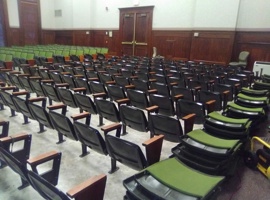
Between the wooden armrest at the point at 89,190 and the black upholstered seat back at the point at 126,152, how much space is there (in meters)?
0.42

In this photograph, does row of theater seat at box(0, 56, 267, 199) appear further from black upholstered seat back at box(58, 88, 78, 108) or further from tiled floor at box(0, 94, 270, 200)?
black upholstered seat back at box(58, 88, 78, 108)

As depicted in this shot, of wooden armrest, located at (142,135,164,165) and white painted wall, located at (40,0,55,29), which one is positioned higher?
white painted wall, located at (40,0,55,29)

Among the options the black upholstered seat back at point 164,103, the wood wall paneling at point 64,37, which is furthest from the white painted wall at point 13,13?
the black upholstered seat back at point 164,103

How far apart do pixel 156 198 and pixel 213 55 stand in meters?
9.72

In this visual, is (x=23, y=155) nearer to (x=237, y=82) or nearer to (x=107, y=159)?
(x=107, y=159)

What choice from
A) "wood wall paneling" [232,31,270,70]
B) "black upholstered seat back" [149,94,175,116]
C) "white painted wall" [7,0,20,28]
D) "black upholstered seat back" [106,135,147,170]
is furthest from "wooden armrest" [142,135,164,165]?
Result: "white painted wall" [7,0,20,28]

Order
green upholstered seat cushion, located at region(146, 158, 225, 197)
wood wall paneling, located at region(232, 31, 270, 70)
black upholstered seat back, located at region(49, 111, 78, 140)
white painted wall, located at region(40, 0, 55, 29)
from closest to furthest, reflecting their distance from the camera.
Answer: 1. green upholstered seat cushion, located at region(146, 158, 225, 197)
2. black upholstered seat back, located at region(49, 111, 78, 140)
3. wood wall paneling, located at region(232, 31, 270, 70)
4. white painted wall, located at region(40, 0, 55, 29)

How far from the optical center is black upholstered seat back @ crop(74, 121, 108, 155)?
2029 mm

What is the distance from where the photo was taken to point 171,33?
11.1 metres

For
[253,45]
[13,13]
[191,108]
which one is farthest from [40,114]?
[13,13]

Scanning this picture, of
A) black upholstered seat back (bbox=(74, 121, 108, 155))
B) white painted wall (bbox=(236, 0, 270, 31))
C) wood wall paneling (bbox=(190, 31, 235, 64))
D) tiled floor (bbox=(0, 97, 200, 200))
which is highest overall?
white painted wall (bbox=(236, 0, 270, 31))

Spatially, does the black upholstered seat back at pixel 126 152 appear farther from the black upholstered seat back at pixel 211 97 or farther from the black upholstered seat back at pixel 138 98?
the black upholstered seat back at pixel 211 97

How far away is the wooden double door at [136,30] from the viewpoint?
1191cm

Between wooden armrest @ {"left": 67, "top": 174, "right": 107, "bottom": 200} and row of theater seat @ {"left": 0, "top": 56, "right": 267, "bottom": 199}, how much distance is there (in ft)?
0.57
